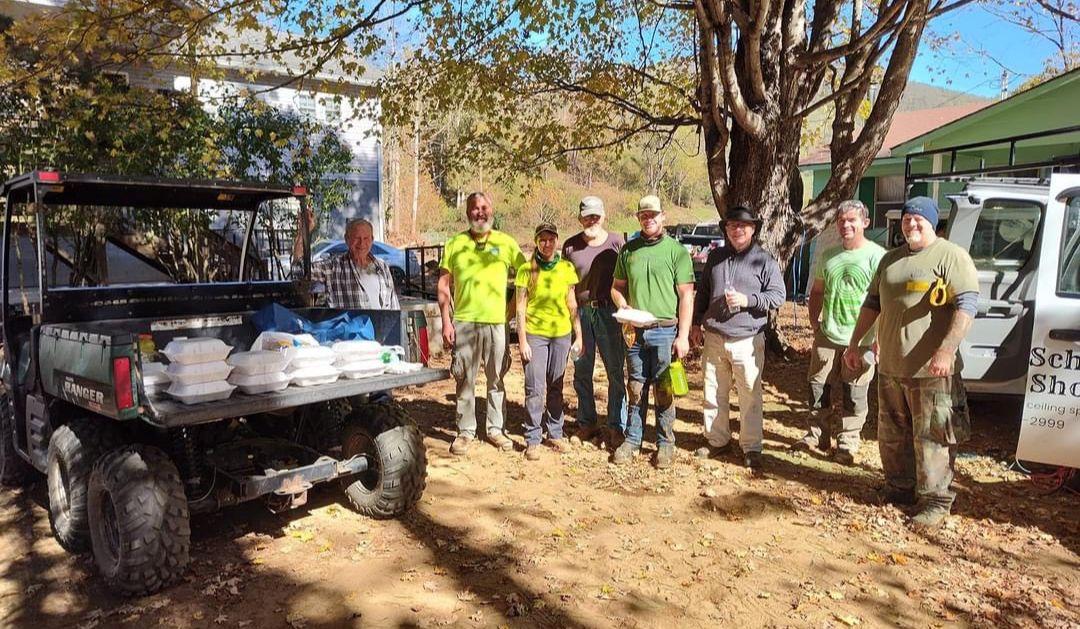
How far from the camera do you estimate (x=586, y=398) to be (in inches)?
237

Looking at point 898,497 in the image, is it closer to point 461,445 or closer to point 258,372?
point 461,445

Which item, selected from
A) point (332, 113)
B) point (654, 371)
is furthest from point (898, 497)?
point (332, 113)

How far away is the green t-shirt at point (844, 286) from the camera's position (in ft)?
17.7

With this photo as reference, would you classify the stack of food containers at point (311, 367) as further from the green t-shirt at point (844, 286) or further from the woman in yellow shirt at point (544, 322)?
the green t-shirt at point (844, 286)

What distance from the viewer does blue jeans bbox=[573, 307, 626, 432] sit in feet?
18.6

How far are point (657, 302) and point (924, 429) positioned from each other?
73.3 inches

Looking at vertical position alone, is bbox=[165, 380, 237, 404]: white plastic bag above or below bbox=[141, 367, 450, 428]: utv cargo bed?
above

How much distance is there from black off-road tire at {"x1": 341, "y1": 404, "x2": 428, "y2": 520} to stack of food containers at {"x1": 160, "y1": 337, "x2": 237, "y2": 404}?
3.26ft

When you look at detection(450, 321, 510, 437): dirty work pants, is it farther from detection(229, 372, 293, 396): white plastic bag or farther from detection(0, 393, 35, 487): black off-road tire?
detection(0, 393, 35, 487): black off-road tire

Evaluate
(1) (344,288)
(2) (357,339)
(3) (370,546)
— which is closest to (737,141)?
(1) (344,288)

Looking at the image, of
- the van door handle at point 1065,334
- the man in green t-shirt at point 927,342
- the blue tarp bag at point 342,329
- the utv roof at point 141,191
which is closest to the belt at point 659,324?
the man in green t-shirt at point 927,342

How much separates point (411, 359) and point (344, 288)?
133 cm

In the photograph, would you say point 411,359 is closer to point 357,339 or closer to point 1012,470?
point 357,339

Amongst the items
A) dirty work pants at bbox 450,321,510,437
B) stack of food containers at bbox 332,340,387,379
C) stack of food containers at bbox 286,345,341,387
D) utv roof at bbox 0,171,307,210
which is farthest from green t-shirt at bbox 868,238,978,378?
utv roof at bbox 0,171,307,210
